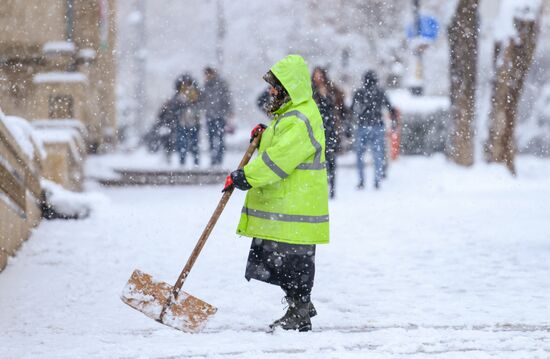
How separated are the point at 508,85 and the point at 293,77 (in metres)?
11.8

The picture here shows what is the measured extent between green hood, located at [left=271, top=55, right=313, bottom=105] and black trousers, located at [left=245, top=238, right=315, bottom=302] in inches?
31.3

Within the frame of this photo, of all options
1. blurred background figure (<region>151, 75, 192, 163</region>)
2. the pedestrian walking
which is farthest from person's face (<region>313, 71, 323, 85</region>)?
the pedestrian walking

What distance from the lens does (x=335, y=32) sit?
1764 inches

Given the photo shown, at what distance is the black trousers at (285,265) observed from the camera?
5.84 meters

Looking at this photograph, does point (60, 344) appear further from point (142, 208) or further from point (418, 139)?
point (418, 139)

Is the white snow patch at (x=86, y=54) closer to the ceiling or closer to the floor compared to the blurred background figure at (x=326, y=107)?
closer to the ceiling

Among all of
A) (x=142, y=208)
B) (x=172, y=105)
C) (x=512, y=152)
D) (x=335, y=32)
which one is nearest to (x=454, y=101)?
(x=512, y=152)

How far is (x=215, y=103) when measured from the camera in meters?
17.8

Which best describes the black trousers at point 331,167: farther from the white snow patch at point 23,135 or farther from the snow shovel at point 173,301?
the snow shovel at point 173,301

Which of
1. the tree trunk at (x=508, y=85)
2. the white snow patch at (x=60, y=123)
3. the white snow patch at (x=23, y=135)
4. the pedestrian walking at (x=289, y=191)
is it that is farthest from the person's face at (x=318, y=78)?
the pedestrian walking at (x=289, y=191)

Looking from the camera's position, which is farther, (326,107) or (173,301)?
(326,107)

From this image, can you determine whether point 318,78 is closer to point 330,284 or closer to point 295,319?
point 330,284

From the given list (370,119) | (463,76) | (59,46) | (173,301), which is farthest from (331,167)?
(173,301)

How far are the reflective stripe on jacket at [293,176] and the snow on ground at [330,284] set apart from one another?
1.90 feet
